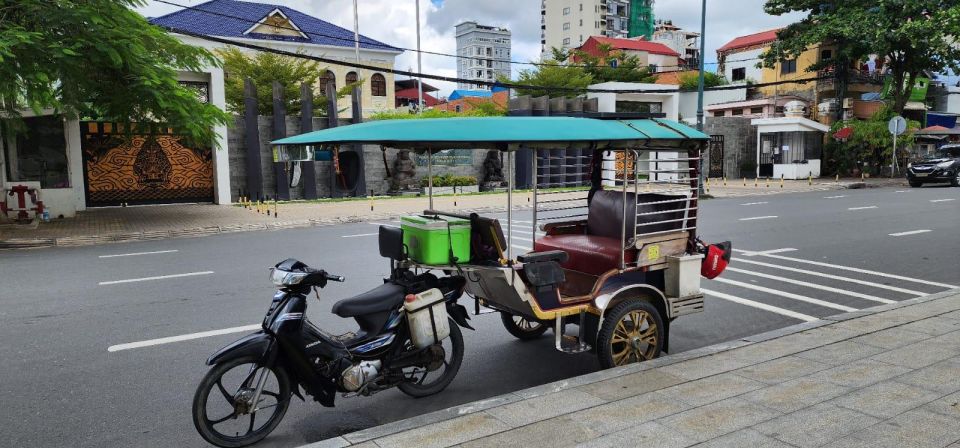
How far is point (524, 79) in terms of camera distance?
2023 inches

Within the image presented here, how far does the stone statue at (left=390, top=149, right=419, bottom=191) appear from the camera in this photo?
86.2 feet

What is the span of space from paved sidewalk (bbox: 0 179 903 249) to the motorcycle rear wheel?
11.5 m

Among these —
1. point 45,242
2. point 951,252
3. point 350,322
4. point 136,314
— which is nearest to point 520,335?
point 350,322

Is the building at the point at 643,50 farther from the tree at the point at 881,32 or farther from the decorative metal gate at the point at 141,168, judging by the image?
the decorative metal gate at the point at 141,168

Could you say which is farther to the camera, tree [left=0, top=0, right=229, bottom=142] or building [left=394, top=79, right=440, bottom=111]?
building [left=394, top=79, right=440, bottom=111]

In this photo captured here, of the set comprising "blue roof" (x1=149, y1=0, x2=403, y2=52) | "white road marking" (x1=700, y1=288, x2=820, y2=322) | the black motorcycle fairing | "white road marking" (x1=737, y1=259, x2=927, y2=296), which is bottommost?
"white road marking" (x1=700, y1=288, x2=820, y2=322)

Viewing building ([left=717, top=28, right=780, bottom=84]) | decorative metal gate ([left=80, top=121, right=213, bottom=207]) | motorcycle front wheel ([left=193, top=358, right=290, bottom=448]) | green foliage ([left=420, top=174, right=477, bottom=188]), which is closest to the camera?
motorcycle front wheel ([left=193, top=358, right=290, bottom=448])

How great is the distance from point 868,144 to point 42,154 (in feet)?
115

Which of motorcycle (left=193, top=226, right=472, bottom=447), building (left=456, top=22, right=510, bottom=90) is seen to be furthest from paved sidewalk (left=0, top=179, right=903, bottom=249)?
building (left=456, top=22, right=510, bottom=90)

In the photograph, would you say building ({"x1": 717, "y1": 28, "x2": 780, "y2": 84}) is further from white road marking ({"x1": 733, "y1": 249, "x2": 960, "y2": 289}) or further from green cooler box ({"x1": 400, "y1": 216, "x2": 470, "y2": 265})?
green cooler box ({"x1": 400, "y1": 216, "x2": 470, "y2": 265})

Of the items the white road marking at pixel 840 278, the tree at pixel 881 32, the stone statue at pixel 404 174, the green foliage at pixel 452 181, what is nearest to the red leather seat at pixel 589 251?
the white road marking at pixel 840 278

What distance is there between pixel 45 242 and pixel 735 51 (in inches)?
2070

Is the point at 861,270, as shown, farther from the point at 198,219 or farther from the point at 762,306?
the point at 198,219

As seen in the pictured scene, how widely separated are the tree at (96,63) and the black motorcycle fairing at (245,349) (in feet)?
34.6
